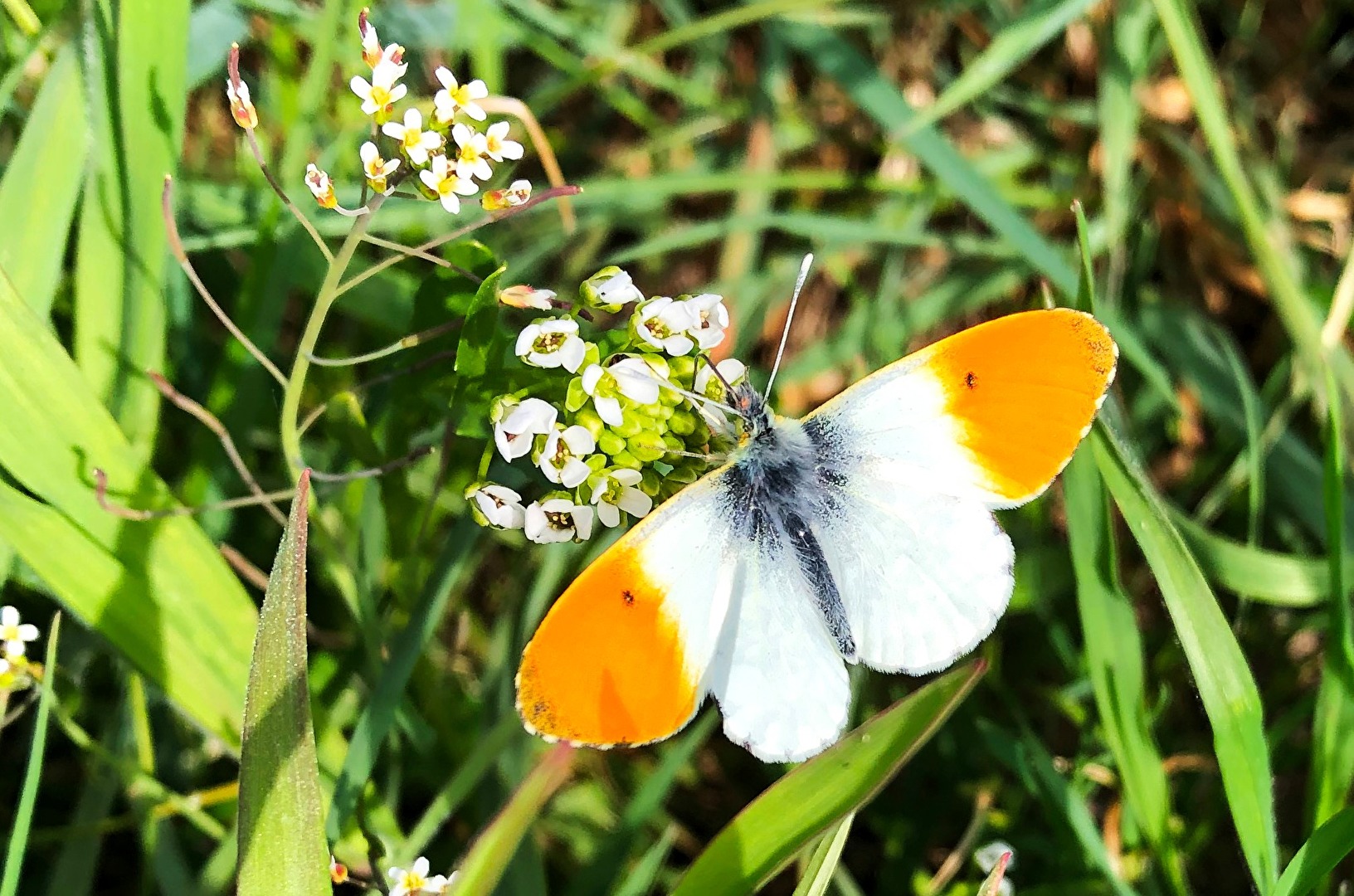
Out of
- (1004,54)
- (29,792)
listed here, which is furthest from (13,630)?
(1004,54)

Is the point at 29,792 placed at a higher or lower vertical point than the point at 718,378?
lower

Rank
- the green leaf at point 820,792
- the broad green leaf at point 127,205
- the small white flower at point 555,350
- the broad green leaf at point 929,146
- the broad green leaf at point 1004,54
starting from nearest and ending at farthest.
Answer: the green leaf at point 820,792 → the small white flower at point 555,350 → the broad green leaf at point 127,205 → the broad green leaf at point 929,146 → the broad green leaf at point 1004,54

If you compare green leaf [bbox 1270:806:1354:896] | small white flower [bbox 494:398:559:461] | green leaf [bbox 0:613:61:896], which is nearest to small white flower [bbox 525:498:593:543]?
small white flower [bbox 494:398:559:461]

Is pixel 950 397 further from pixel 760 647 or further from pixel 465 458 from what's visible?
pixel 465 458

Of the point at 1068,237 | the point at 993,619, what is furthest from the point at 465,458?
the point at 1068,237

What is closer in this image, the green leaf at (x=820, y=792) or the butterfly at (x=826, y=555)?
the green leaf at (x=820, y=792)

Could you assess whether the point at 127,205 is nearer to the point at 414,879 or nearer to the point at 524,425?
the point at 524,425

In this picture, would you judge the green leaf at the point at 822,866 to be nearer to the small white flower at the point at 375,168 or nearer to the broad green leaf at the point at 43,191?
the small white flower at the point at 375,168

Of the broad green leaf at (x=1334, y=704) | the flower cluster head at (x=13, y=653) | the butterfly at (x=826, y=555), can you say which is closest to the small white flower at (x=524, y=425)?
the butterfly at (x=826, y=555)
